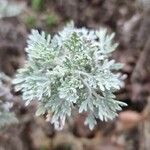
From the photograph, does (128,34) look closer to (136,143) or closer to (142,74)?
(142,74)

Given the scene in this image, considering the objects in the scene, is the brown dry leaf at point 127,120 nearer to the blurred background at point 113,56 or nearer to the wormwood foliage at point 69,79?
the blurred background at point 113,56

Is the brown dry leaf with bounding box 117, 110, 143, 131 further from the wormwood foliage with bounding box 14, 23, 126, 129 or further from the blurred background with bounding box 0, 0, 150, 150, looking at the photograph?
the wormwood foliage with bounding box 14, 23, 126, 129

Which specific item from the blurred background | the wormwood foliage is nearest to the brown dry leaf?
the blurred background

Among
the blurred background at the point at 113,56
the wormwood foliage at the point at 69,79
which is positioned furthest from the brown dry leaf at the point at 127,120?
the wormwood foliage at the point at 69,79

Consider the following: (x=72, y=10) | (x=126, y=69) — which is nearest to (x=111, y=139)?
(x=126, y=69)

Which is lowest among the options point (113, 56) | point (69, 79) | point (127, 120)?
point (69, 79)

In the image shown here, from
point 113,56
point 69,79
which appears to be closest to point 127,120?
point 113,56

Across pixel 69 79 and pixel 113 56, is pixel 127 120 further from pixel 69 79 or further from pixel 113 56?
pixel 69 79
